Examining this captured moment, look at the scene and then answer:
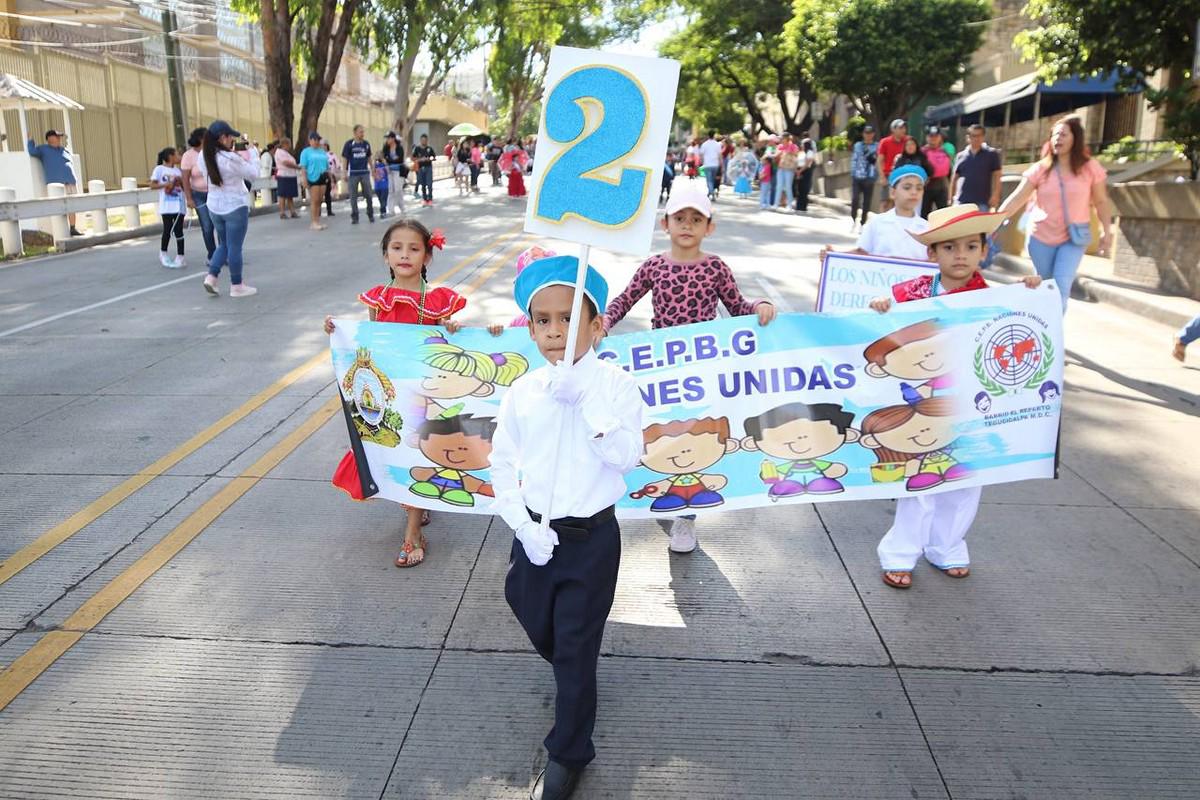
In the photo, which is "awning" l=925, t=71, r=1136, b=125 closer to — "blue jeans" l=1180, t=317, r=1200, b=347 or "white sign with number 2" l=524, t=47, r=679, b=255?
"blue jeans" l=1180, t=317, r=1200, b=347

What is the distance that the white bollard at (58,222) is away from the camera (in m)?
16.0

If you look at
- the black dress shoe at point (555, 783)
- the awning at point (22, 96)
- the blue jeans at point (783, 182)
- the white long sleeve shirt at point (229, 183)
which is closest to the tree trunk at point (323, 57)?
the awning at point (22, 96)

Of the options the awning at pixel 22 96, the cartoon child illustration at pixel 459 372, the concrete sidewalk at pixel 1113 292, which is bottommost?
the concrete sidewalk at pixel 1113 292

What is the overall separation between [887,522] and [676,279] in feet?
5.64

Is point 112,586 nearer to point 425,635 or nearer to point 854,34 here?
point 425,635

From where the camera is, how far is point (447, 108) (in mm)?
Answer: 82125

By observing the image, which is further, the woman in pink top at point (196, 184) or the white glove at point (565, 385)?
the woman in pink top at point (196, 184)

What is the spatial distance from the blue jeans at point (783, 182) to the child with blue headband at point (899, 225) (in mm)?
19400

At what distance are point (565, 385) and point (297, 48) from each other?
26762 mm

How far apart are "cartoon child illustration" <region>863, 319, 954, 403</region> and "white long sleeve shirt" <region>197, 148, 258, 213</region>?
8331 mm

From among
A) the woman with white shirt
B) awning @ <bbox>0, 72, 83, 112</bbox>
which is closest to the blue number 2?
the woman with white shirt

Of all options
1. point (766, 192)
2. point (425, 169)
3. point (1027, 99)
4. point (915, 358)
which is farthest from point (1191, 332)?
point (1027, 99)

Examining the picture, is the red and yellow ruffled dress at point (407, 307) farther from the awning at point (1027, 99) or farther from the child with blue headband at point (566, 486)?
the awning at point (1027, 99)

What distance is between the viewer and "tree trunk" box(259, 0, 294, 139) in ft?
78.6
